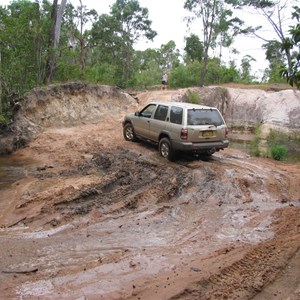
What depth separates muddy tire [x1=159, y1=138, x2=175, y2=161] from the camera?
10.2 metres

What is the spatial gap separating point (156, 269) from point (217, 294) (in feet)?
3.03

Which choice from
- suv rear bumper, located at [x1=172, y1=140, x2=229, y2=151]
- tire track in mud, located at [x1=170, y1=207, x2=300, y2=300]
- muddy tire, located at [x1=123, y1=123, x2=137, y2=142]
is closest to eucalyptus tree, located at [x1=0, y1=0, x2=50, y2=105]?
muddy tire, located at [x1=123, y1=123, x2=137, y2=142]

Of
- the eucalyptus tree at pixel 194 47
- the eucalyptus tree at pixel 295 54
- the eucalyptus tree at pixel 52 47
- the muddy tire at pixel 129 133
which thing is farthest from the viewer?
the eucalyptus tree at pixel 194 47

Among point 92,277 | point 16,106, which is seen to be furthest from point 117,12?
point 92,277

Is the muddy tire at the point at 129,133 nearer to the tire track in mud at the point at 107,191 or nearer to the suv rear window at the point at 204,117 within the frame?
the tire track in mud at the point at 107,191

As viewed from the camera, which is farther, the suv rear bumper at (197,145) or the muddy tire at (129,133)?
the muddy tire at (129,133)

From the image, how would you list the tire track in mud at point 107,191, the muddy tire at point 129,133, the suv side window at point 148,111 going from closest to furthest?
the tire track in mud at point 107,191 < the suv side window at point 148,111 < the muddy tire at point 129,133

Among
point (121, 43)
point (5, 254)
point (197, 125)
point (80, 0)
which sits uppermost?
point (80, 0)

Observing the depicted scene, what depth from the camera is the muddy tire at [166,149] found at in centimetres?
1024

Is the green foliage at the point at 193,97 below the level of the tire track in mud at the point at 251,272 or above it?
above

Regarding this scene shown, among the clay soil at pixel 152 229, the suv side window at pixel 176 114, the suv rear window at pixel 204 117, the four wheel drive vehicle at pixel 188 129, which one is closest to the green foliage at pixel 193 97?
the four wheel drive vehicle at pixel 188 129

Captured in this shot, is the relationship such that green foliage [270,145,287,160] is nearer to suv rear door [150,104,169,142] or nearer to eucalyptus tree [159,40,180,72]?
suv rear door [150,104,169,142]

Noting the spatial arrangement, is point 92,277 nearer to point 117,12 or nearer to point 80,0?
point 80,0

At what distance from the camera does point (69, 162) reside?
36.8 feet
